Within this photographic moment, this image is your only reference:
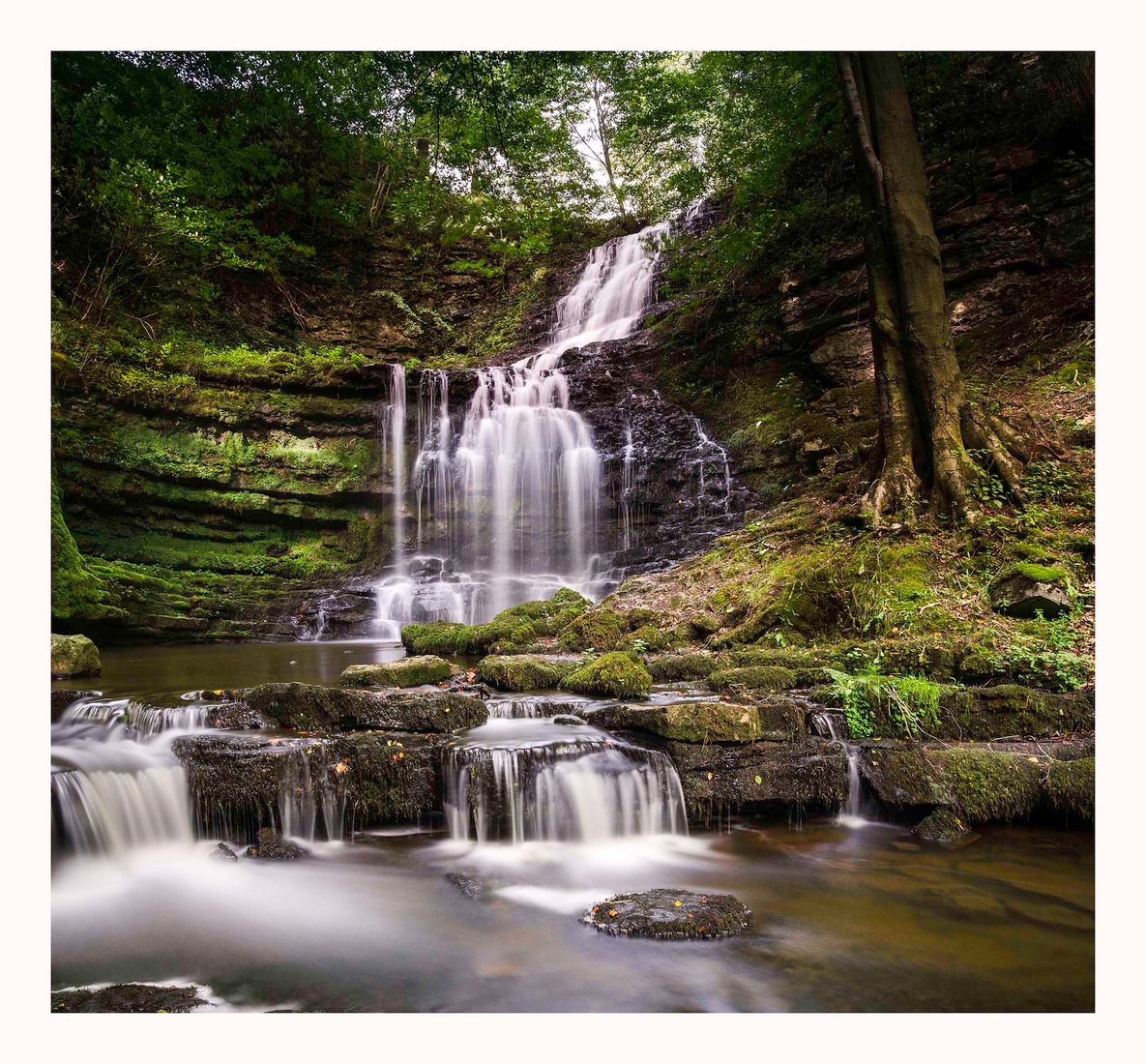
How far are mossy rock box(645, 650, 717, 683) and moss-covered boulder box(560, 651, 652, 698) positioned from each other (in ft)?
0.84

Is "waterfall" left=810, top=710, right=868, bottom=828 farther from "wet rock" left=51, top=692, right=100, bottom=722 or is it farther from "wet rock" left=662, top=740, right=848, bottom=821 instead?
"wet rock" left=51, top=692, right=100, bottom=722

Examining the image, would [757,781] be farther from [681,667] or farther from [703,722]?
[681,667]

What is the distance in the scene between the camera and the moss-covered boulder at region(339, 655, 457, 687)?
5.59m

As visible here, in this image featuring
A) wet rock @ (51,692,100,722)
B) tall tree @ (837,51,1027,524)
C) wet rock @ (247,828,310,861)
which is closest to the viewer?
wet rock @ (247,828,310,861)

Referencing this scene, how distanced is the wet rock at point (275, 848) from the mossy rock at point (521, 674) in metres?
2.14

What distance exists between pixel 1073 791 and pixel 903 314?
4.77 meters

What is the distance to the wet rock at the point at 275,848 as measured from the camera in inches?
142

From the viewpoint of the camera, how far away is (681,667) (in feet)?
18.6

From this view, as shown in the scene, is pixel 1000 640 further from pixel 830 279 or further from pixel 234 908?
pixel 830 279

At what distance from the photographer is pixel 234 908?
3139mm

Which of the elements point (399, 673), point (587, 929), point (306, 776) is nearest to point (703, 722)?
point (587, 929)

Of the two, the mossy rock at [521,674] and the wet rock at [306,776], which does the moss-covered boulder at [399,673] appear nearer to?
the mossy rock at [521,674]

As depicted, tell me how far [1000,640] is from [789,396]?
22.2 feet

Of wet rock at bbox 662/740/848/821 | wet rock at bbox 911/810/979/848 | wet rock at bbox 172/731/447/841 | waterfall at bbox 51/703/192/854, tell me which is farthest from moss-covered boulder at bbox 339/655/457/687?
wet rock at bbox 911/810/979/848
